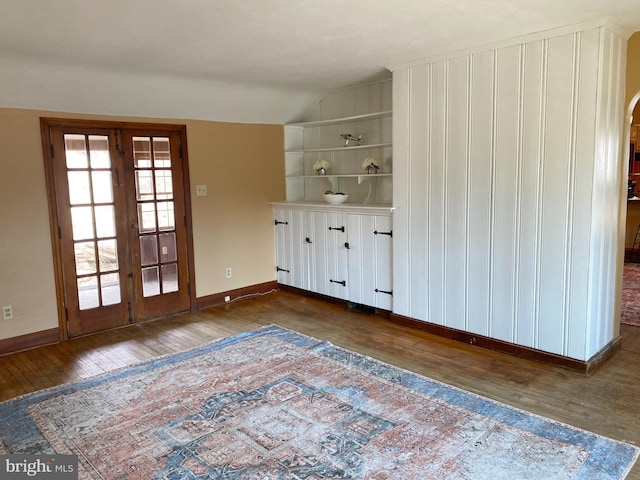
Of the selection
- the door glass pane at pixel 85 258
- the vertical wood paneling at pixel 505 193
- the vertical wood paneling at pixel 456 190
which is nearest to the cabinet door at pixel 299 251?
the vertical wood paneling at pixel 456 190

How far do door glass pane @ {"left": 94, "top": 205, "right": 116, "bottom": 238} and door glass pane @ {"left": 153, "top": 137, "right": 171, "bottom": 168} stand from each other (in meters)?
0.65

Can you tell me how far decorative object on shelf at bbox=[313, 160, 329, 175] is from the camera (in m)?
5.48

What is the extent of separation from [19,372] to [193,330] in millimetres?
1406

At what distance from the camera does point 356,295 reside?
16.3 ft

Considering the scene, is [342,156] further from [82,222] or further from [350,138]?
[82,222]

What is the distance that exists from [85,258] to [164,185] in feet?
3.40

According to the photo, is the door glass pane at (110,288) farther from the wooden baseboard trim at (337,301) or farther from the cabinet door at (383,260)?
the cabinet door at (383,260)

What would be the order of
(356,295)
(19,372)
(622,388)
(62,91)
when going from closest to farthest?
(622,388), (19,372), (62,91), (356,295)

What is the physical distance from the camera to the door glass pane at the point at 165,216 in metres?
4.90

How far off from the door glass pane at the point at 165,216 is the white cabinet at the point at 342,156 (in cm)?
155

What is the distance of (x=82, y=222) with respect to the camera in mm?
4395

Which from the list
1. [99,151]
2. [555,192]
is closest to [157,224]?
[99,151]

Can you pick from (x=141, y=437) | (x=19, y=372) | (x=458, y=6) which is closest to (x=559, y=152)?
(x=458, y=6)

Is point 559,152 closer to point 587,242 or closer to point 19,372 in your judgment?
point 587,242
